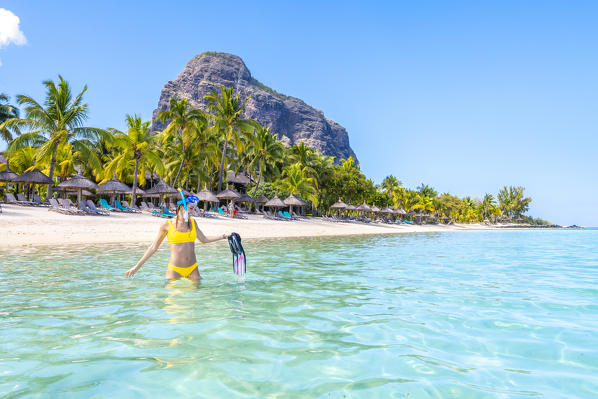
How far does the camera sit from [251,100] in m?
127

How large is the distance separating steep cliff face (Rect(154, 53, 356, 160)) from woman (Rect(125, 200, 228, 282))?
11739 centimetres

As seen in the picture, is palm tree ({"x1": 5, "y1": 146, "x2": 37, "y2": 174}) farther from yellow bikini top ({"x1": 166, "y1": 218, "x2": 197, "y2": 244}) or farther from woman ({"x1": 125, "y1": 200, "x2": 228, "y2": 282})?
yellow bikini top ({"x1": 166, "y1": 218, "x2": 197, "y2": 244})

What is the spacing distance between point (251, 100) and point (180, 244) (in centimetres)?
12789

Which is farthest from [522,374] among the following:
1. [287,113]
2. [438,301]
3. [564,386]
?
[287,113]

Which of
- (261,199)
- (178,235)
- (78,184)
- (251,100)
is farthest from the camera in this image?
(251,100)

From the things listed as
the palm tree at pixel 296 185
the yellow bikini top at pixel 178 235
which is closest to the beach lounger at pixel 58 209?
the yellow bikini top at pixel 178 235

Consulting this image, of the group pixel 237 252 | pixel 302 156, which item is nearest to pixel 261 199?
pixel 302 156

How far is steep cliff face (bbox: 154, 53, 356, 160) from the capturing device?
12675 cm

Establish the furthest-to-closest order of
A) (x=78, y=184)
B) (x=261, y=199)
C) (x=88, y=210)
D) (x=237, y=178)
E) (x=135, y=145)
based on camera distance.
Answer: (x=237, y=178), (x=261, y=199), (x=135, y=145), (x=78, y=184), (x=88, y=210)

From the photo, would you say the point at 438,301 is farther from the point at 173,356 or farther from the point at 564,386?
the point at 173,356

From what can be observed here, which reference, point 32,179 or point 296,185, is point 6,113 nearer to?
point 32,179

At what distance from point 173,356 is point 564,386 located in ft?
9.33

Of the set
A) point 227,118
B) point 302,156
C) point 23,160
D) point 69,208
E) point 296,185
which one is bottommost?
point 69,208

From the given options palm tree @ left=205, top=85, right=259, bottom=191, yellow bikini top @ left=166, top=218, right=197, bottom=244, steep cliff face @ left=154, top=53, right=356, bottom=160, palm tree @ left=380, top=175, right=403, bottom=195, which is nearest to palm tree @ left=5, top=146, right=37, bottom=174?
palm tree @ left=205, top=85, right=259, bottom=191
